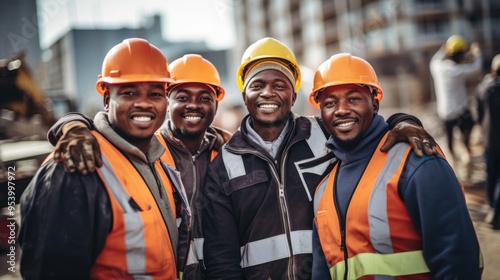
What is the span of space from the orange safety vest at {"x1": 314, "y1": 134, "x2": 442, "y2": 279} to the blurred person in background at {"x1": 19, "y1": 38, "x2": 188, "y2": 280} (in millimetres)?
1044

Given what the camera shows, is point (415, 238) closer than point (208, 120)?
Yes

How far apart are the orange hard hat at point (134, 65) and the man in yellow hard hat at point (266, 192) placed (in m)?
0.80

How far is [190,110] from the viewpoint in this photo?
3543 millimetres

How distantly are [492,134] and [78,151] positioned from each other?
589 cm

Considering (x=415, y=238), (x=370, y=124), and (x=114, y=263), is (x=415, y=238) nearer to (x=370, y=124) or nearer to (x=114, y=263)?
(x=370, y=124)

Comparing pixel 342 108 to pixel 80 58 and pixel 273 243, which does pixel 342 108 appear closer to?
pixel 273 243

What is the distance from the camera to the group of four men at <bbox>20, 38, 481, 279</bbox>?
195 centimetres

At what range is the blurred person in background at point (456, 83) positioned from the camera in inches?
302

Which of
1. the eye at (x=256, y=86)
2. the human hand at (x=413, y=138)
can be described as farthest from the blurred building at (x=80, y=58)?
the human hand at (x=413, y=138)

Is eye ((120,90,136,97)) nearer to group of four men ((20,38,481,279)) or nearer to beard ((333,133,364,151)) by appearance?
group of four men ((20,38,481,279))

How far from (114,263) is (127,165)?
543 millimetres

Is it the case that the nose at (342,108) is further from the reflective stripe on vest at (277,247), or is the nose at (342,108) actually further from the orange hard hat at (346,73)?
the reflective stripe on vest at (277,247)

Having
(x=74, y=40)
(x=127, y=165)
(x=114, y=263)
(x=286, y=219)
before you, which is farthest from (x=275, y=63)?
(x=74, y=40)

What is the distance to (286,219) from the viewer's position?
8.92 ft
